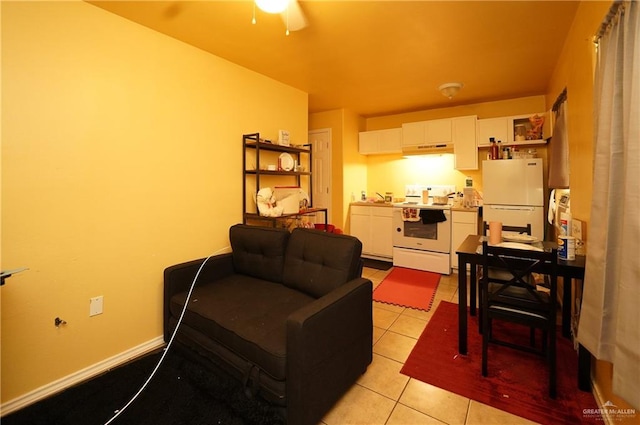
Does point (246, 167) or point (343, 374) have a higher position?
point (246, 167)

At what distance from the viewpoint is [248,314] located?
5.88 ft

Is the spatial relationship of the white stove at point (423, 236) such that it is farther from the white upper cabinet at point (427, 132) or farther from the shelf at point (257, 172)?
the shelf at point (257, 172)

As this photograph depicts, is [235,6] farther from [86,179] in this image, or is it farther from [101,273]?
[101,273]

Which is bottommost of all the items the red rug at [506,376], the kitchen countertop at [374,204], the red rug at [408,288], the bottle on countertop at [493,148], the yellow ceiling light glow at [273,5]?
the red rug at [506,376]

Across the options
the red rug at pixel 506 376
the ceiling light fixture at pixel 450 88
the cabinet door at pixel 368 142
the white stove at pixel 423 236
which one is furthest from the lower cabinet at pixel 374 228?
the red rug at pixel 506 376

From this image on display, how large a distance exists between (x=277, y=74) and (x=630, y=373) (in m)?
3.32

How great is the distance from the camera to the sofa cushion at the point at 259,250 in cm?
232

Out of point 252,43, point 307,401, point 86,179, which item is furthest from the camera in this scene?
point 252,43

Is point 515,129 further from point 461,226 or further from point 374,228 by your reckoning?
point 374,228

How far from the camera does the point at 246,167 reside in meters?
2.96

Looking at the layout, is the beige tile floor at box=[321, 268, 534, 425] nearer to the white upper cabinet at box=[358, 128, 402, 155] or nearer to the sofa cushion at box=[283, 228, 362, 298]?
the sofa cushion at box=[283, 228, 362, 298]

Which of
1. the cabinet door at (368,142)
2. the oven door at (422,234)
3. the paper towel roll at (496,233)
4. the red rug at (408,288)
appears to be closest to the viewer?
the paper towel roll at (496,233)

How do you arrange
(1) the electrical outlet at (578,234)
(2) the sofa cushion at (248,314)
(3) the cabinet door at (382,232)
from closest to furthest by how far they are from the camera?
(2) the sofa cushion at (248,314) → (1) the electrical outlet at (578,234) → (3) the cabinet door at (382,232)

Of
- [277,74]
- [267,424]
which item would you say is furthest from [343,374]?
[277,74]
